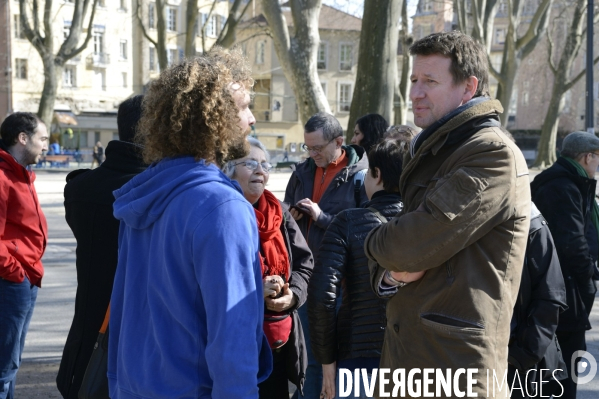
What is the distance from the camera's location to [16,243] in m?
4.41

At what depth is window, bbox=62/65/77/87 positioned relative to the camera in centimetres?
6288

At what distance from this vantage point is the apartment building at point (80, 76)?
55.9 metres

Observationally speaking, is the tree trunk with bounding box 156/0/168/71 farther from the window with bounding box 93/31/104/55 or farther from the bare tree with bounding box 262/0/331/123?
the window with bounding box 93/31/104/55

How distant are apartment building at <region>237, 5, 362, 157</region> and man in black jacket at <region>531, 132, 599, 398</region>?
2212 inches

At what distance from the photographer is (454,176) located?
2.40 meters

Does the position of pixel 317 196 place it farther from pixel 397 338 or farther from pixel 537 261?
pixel 397 338

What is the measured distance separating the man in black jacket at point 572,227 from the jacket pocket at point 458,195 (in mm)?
2406

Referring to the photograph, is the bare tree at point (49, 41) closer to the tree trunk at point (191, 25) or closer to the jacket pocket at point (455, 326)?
the tree trunk at point (191, 25)

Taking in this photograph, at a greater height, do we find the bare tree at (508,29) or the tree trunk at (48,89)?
the bare tree at (508,29)

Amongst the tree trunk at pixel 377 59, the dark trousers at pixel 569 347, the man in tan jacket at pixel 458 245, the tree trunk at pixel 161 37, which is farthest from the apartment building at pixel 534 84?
the man in tan jacket at pixel 458 245

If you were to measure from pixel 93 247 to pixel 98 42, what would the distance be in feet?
217

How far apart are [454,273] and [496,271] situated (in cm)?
15

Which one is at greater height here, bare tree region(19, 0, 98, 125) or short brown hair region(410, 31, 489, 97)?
bare tree region(19, 0, 98, 125)

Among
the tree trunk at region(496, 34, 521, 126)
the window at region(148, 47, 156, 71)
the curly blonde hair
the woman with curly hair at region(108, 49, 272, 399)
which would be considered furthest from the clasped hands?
the window at region(148, 47, 156, 71)
